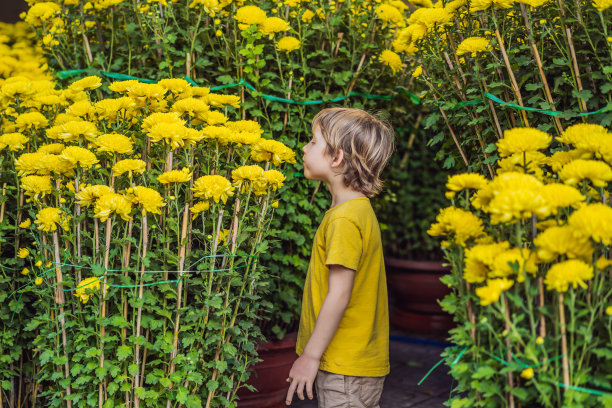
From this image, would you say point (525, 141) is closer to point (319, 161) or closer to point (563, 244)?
point (563, 244)

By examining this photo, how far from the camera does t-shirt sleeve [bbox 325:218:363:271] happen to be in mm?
1827

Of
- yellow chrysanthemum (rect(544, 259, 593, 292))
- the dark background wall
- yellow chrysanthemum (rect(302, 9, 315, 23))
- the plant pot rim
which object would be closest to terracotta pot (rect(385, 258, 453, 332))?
the plant pot rim

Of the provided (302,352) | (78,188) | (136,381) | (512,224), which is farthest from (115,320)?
(512,224)

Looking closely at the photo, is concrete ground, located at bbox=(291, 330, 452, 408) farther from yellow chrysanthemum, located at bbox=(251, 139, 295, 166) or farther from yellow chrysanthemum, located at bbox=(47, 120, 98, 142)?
yellow chrysanthemum, located at bbox=(47, 120, 98, 142)

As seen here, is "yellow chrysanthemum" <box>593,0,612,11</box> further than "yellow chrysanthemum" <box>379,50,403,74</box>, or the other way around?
"yellow chrysanthemum" <box>379,50,403,74</box>

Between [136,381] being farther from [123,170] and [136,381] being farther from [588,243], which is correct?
[588,243]

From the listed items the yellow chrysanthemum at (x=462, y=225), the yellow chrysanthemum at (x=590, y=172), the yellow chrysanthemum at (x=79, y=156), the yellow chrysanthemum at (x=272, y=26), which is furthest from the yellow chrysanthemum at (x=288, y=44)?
the yellow chrysanthemum at (x=590, y=172)

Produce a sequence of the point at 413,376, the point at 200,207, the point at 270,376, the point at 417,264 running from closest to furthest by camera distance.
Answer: the point at 200,207
the point at 270,376
the point at 413,376
the point at 417,264

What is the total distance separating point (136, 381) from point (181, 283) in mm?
343

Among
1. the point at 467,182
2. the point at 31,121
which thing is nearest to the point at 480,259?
the point at 467,182

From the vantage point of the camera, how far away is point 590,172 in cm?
129

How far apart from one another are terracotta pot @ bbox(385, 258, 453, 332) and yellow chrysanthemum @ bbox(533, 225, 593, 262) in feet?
9.44

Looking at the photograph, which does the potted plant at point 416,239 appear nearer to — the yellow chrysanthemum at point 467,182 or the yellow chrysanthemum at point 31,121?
the yellow chrysanthemum at point 31,121

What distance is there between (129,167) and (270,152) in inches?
19.8
